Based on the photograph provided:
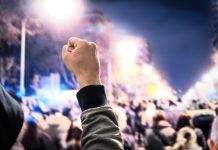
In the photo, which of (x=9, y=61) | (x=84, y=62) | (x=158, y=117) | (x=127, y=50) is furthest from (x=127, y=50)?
(x=84, y=62)

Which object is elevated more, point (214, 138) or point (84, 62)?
point (84, 62)

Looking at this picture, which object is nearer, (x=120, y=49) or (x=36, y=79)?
(x=36, y=79)

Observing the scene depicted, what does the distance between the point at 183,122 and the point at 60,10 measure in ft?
2.81

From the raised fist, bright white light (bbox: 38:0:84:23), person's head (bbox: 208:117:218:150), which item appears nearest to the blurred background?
bright white light (bbox: 38:0:84:23)

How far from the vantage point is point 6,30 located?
173cm

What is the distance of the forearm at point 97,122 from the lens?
0.44 meters

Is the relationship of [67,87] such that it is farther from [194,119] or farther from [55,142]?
[194,119]

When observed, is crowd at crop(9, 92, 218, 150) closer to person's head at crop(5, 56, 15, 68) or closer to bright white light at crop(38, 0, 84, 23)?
person's head at crop(5, 56, 15, 68)

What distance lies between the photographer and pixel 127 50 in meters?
1.92

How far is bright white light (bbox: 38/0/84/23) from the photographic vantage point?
1.81 meters

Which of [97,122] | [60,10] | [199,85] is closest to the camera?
[97,122]

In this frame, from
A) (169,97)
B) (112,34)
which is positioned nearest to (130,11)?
(112,34)

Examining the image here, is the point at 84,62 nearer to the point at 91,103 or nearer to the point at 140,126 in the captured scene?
the point at 91,103

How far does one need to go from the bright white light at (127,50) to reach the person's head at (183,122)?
0.40 m
